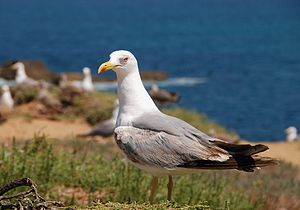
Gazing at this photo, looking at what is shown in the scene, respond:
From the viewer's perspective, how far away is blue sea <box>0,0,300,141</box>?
127 feet

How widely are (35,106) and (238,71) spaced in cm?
3924

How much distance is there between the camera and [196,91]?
147 feet

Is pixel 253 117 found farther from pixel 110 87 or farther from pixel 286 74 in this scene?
pixel 286 74

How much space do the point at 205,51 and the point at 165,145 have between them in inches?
2836

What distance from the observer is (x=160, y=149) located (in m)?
6.20

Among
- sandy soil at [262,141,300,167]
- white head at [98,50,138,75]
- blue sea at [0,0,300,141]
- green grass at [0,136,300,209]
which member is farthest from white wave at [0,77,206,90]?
white head at [98,50,138,75]

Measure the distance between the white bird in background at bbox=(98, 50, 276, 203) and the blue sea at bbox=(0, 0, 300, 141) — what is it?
2194 centimetres

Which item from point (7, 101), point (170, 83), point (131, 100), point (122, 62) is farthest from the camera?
point (170, 83)

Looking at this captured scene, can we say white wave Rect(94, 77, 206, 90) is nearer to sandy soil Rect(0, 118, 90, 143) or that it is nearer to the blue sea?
the blue sea

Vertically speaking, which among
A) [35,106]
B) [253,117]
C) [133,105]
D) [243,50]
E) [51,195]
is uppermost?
[243,50]

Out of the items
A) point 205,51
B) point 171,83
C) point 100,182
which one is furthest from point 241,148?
point 205,51

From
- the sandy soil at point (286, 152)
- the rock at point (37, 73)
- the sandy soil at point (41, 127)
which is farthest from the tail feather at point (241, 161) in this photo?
the rock at point (37, 73)

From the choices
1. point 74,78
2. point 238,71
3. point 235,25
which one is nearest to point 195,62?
point 238,71

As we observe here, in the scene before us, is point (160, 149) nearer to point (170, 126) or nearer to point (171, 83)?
point (170, 126)
